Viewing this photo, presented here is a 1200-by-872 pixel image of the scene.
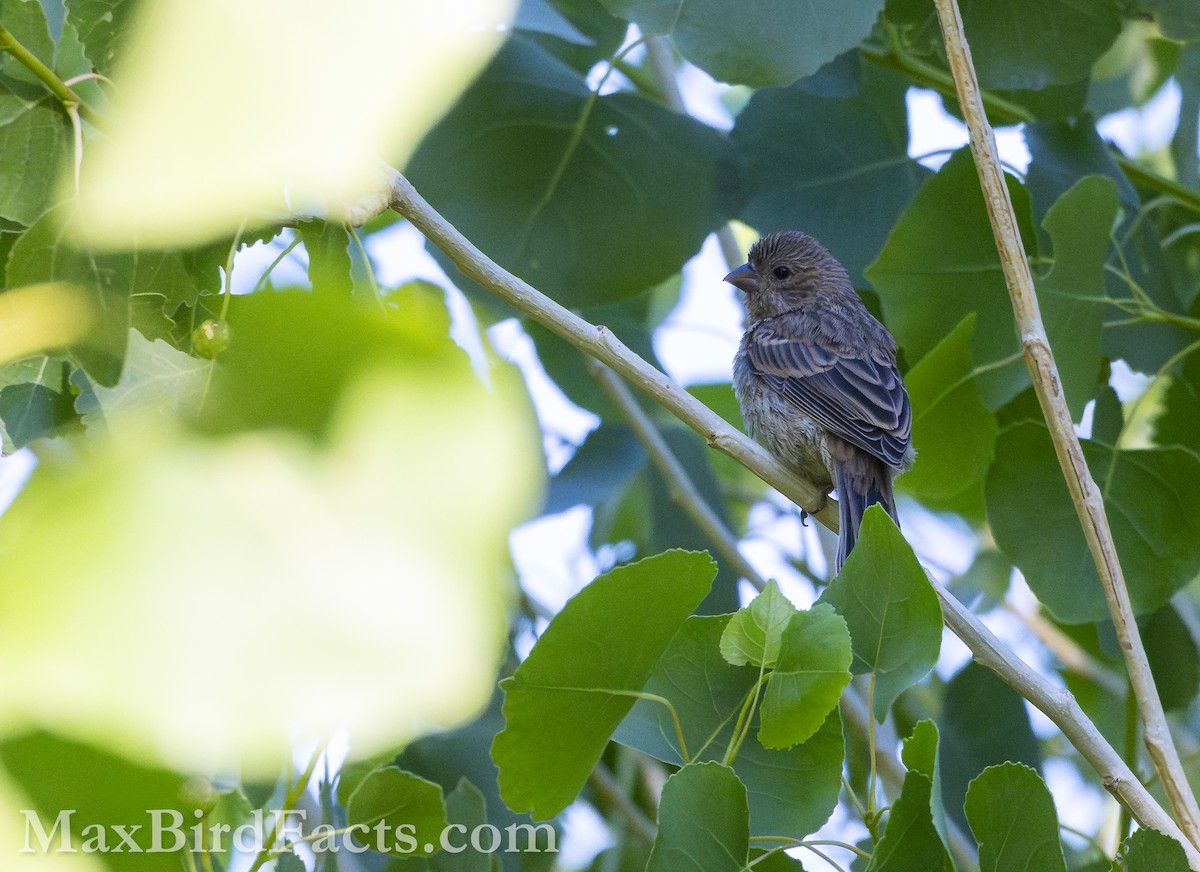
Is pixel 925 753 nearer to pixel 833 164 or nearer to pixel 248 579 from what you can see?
pixel 248 579

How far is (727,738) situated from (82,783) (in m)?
1.12

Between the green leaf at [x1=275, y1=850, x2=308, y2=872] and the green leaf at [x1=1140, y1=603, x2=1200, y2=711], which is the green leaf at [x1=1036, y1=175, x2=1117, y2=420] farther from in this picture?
the green leaf at [x1=275, y1=850, x2=308, y2=872]

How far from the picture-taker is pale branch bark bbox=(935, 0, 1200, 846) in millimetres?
2043

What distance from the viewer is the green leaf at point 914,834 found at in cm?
153

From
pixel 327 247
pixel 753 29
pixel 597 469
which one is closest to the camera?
pixel 327 247

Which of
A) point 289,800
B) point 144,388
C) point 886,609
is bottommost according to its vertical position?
point 289,800

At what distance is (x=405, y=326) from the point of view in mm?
943

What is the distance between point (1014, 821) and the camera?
1.63 m

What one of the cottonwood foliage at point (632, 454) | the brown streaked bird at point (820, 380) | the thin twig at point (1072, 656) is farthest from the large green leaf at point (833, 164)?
the thin twig at point (1072, 656)

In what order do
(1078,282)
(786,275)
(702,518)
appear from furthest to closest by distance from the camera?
1. (786,275)
2. (702,518)
3. (1078,282)

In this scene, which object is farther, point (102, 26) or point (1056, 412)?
point (1056, 412)

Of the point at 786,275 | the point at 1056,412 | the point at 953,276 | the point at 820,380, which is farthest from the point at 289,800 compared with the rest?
the point at 786,275

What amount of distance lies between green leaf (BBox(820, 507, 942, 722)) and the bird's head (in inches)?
119

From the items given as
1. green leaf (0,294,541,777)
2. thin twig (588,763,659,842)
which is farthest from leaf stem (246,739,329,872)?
thin twig (588,763,659,842)
